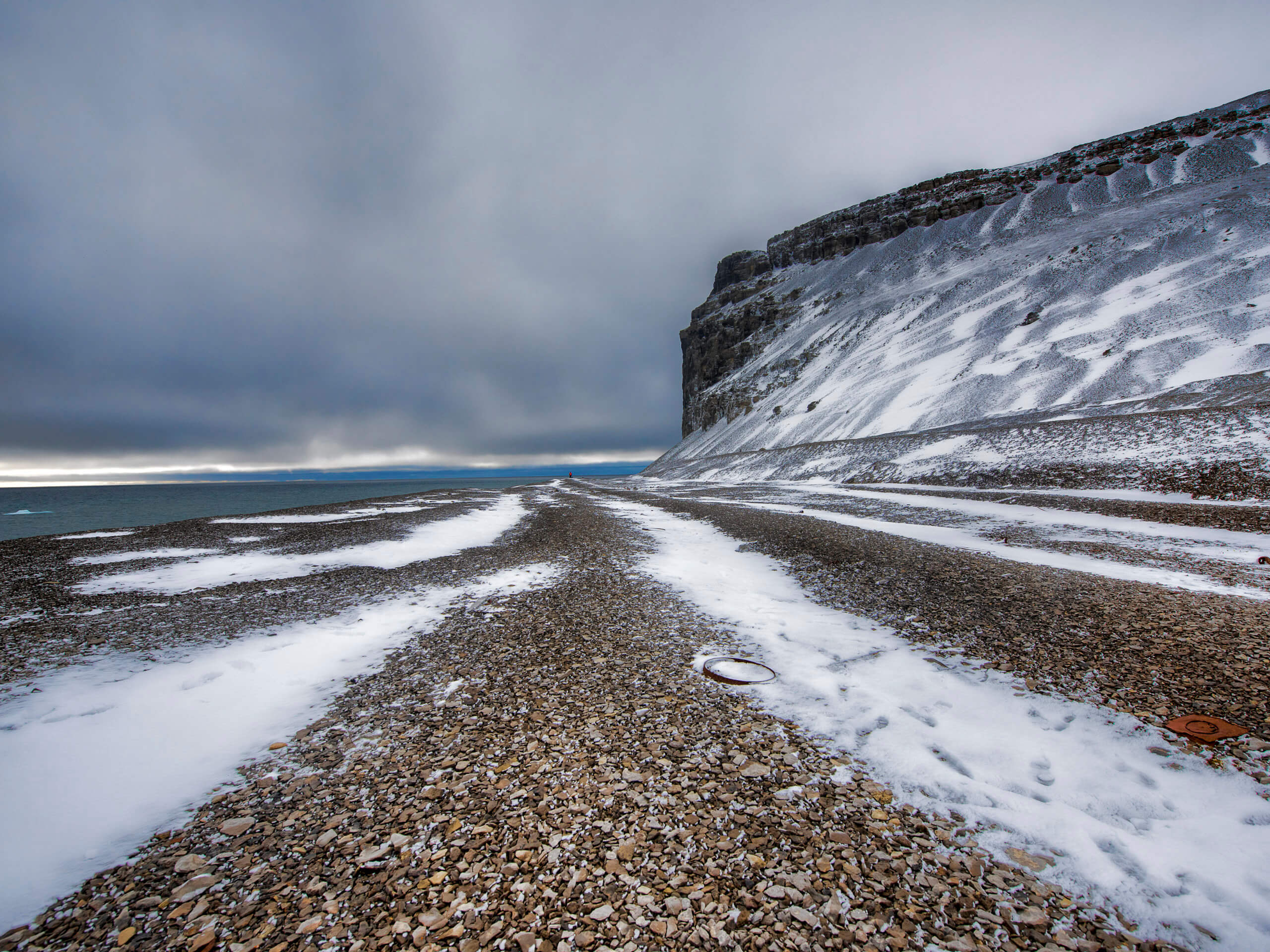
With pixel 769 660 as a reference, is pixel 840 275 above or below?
above

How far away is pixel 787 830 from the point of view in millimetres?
3418

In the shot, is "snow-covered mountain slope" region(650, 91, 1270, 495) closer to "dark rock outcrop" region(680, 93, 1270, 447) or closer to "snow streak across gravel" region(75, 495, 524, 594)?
"dark rock outcrop" region(680, 93, 1270, 447)

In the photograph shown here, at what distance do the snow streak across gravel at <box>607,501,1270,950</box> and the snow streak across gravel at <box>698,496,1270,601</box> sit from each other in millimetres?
6582

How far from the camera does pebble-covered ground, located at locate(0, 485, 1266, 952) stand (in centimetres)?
272

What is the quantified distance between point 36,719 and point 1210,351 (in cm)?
5409

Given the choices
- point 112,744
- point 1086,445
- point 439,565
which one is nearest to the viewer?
point 112,744

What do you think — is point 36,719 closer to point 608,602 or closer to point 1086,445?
point 608,602

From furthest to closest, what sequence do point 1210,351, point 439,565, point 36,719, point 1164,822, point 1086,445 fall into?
point 1210,351 < point 1086,445 < point 439,565 < point 36,719 < point 1164,822

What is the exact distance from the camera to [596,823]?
3529mm

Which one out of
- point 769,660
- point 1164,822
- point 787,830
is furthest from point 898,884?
point 769,660

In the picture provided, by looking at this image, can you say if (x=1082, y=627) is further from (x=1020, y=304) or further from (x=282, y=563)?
(x=1020, y=304)

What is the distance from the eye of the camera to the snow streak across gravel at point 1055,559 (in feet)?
28.5

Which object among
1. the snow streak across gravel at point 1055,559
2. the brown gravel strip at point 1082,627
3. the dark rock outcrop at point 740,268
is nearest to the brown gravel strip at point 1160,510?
the snow streak across gravel at point 1055,559

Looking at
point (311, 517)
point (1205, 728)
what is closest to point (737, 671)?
point (1205, 728)
